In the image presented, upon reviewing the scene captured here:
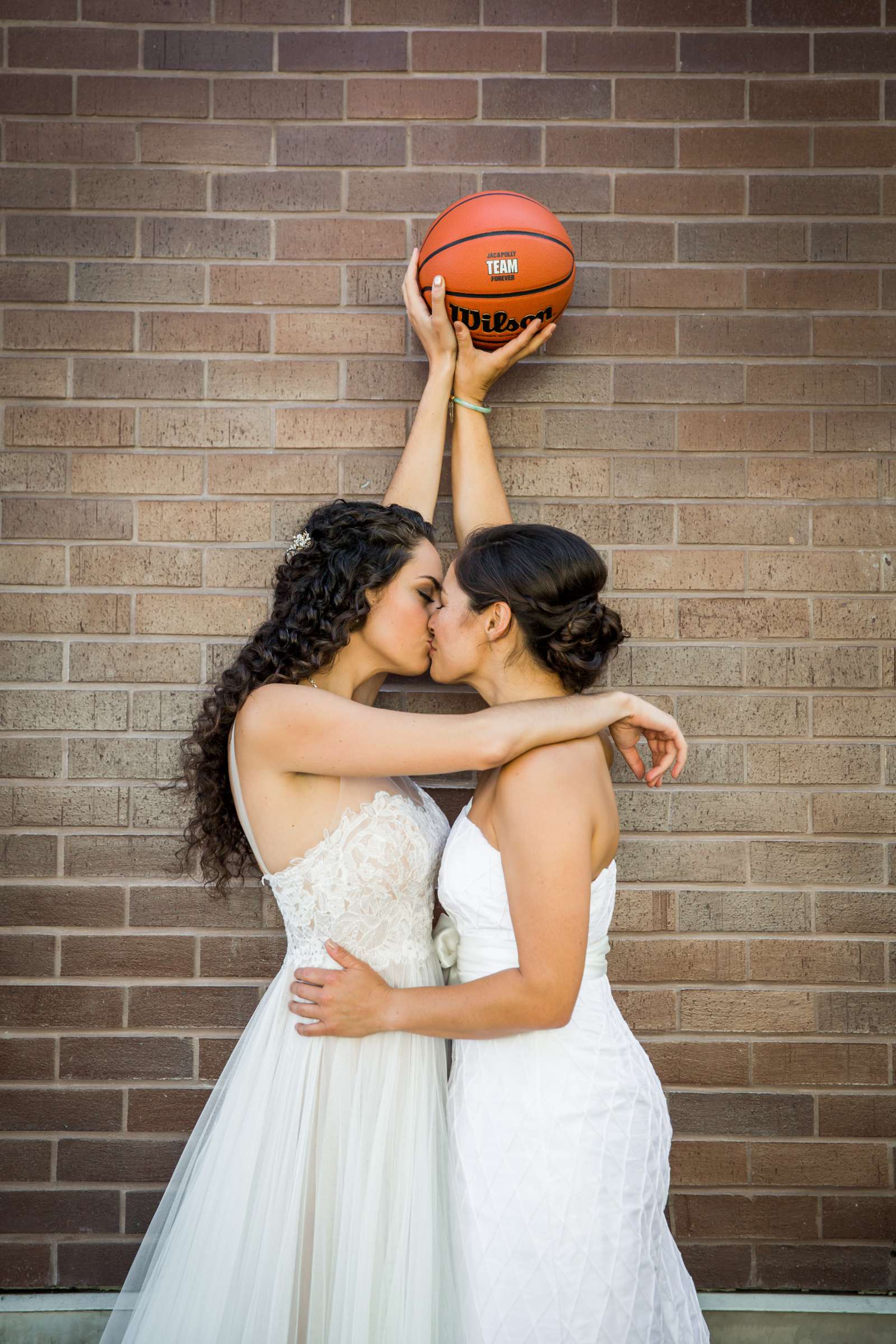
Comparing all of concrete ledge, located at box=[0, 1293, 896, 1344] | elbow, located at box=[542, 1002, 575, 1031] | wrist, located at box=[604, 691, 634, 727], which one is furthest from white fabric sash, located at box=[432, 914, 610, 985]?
concrete ledge, located at box=[0, 1293, 896, 1344]

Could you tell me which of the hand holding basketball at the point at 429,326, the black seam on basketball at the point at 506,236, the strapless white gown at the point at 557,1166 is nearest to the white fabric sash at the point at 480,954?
the strapless white gown at the point at 557,1166

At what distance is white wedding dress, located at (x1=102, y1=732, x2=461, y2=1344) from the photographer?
2.13 meters

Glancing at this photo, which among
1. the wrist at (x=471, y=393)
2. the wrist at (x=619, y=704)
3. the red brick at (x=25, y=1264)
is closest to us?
the wrist at (x=619, y=704)

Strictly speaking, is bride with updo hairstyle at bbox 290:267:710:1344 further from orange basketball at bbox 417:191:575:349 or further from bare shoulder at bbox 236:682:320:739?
orange basketball at bbox 417:191:575:349

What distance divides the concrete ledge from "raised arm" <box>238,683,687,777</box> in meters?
1.76

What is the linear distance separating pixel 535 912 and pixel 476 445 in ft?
4.57

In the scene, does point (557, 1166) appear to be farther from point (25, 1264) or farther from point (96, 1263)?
point (25, 1264)

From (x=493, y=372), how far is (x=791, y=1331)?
2979 mm

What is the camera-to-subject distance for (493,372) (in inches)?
107

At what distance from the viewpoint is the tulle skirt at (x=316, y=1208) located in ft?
6.97

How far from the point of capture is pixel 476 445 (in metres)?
2.75

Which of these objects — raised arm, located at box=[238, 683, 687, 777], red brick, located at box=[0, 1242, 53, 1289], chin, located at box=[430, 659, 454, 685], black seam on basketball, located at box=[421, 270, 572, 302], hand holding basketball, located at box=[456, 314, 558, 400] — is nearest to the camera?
raised arm, located at box=[238, 683, 687, 777]

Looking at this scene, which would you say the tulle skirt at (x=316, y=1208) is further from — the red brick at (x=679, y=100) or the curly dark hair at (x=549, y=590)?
the red brick at (x=679, y=100)

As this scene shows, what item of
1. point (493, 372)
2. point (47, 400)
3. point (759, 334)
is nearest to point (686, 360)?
point (759, 334)
